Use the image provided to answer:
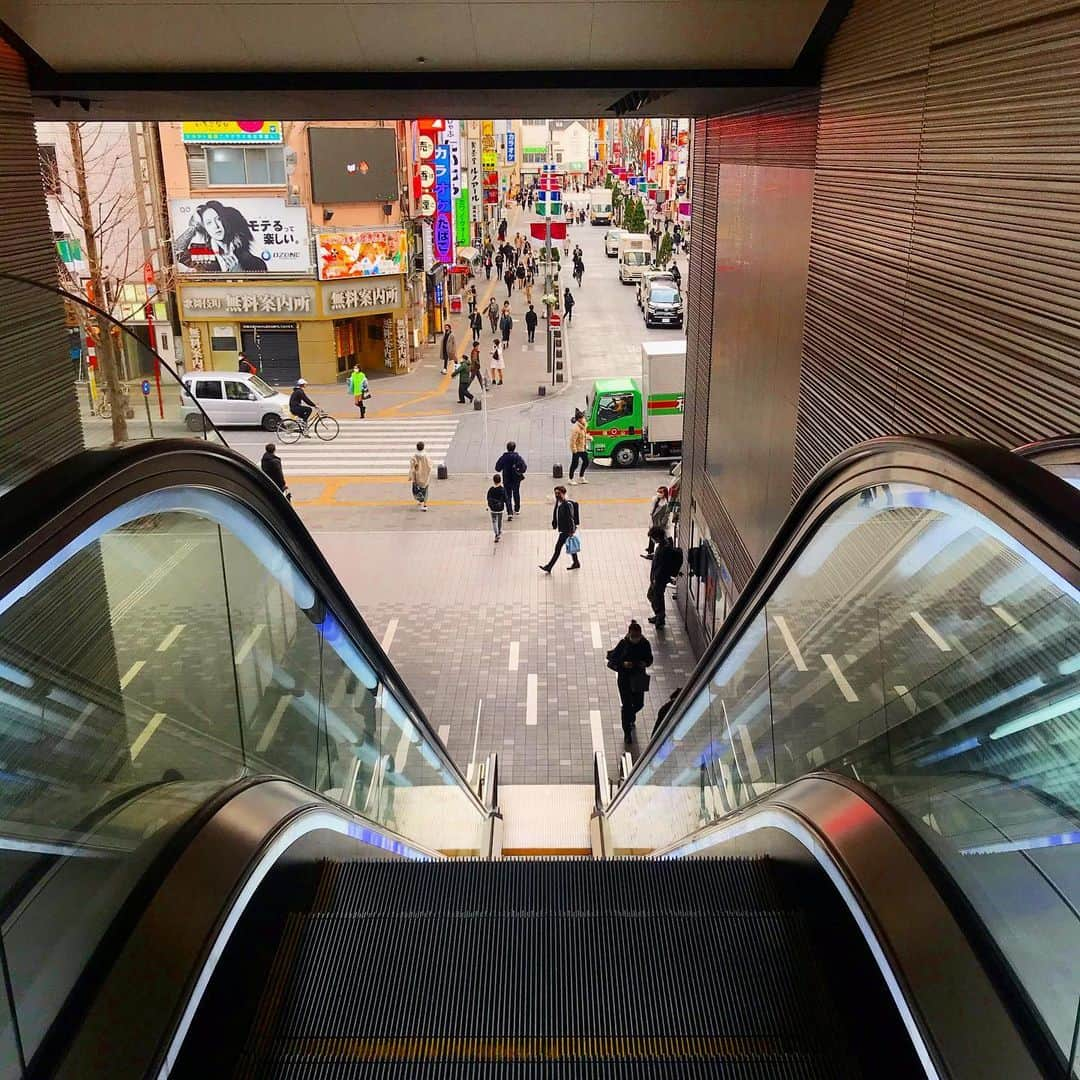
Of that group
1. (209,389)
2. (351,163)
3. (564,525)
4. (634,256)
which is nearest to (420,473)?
(564,525)

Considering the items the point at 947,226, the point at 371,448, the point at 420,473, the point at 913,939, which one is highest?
the point at 947,226

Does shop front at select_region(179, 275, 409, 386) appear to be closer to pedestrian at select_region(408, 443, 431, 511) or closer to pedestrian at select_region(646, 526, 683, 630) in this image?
pedestrian at select_region(408, 443, 431, 511)

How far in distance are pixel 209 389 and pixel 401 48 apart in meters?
15.9

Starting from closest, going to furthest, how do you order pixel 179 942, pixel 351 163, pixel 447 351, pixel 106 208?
pixel 179 942 < pixel 351 163 < pixel 106 208 < pixel 447 351

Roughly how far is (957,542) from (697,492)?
36.8ft

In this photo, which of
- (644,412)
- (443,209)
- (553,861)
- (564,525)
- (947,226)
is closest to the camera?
(553,861)

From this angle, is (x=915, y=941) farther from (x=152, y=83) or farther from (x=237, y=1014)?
(x=152, y=83)

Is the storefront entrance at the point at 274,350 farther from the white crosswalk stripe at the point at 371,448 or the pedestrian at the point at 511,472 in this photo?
the pedestrian at the point at 511,472

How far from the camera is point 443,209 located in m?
34.0

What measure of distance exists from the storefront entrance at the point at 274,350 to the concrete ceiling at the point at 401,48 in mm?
17998

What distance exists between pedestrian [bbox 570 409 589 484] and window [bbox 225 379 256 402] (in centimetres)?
776

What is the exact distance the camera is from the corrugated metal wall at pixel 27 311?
6230 mm

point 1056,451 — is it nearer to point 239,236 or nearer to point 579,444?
point 579,444

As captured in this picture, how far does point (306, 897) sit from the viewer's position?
3.92 m
